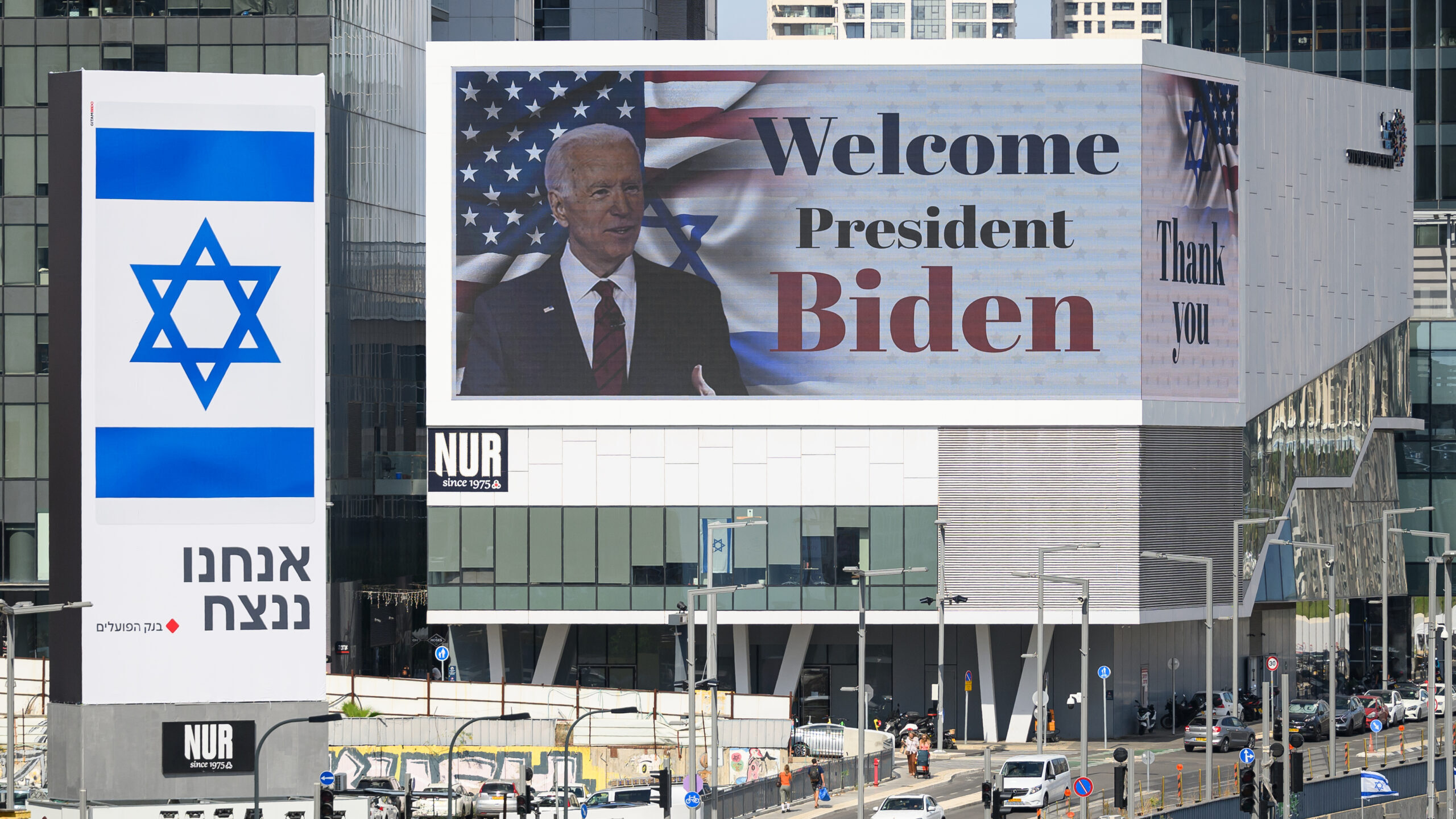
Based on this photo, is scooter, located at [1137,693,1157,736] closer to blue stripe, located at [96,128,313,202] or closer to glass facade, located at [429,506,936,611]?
glass facade, located at [429,506,936,611]

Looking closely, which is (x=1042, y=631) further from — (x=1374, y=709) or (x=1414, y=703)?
(x=1414, y=703)

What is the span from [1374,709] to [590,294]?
40834mm

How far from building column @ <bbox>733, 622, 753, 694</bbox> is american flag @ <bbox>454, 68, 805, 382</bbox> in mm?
13272

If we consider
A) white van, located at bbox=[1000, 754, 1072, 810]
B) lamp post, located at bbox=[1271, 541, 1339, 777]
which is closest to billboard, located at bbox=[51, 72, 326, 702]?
white van, located at bbox=[1000, 754, 1072, 810]

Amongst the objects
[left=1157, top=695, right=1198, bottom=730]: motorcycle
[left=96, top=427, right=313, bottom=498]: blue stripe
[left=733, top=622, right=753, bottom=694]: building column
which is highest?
[left=96, top=427, right=313, bottom=498]: blue stripe

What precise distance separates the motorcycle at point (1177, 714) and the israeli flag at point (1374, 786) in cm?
2823

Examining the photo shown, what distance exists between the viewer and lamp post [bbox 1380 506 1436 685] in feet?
390

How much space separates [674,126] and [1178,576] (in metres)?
30.1

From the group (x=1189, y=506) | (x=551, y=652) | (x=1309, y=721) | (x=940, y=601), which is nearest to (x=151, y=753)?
(x=551, y=652)

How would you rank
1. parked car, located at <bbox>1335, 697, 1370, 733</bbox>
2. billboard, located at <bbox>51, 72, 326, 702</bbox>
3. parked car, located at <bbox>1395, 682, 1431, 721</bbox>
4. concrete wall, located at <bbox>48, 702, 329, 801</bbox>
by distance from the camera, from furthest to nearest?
1. parked car, located at <bbox>1395, 682, 1431, 721</bbox>
2. parked car, located at <bbox>1335, 697, 1370, 733</bbox>
3. billboard, located at <bbox>51, 72, 326, 702</bbox>
4. concrete wall, located at <bbox>48, 702, 329, 801</bbox>

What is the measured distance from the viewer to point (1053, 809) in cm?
8588

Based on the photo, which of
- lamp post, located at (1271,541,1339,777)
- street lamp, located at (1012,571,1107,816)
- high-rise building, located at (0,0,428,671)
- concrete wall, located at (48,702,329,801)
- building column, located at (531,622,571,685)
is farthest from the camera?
high-rise building, located at (0,0,428,671)

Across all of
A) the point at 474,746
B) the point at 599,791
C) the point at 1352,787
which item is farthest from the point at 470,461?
the point at 1352,787

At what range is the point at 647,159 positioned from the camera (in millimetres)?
106938
